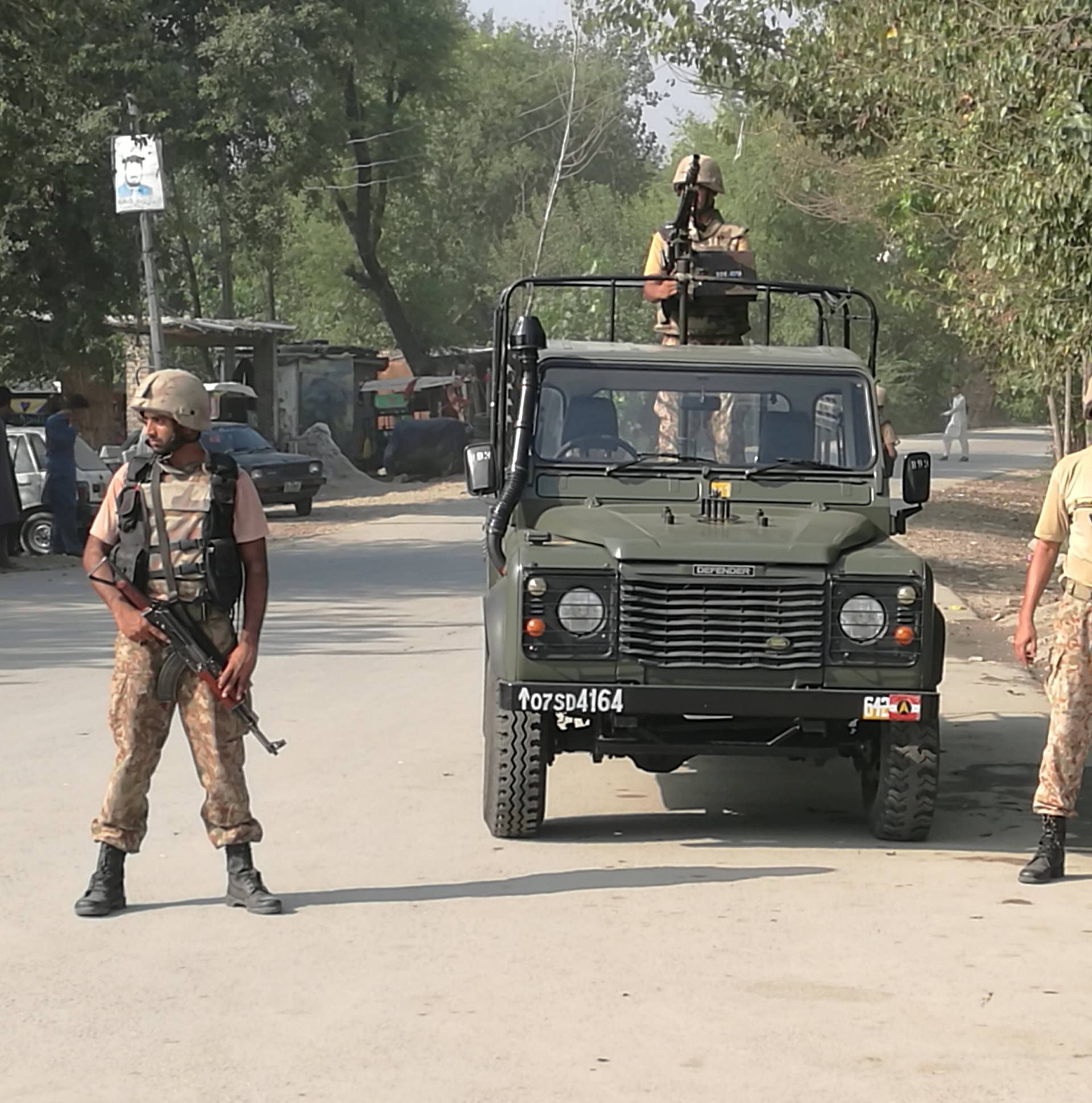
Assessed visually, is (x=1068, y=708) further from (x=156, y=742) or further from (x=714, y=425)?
(x=156, y=742)

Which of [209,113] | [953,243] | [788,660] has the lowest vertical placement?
[788,660]

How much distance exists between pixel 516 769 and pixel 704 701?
0.76 m

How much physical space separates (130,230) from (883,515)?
791 inches

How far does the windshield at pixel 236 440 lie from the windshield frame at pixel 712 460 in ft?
73.2

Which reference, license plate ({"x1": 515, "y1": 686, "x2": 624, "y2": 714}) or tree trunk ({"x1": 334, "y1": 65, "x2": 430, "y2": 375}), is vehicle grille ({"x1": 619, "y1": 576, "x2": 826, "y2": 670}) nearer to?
license plate ({"x1": 515, "y1": 686, "x2": 624, "y2": 714})

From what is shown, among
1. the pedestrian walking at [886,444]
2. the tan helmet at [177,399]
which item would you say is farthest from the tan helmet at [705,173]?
the tan helmet at [177,399]

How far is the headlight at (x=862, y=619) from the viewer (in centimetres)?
734

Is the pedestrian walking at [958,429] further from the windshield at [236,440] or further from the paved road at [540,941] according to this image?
the paved road at [540,941]

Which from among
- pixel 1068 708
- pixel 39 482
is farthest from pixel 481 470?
pixel 39 482

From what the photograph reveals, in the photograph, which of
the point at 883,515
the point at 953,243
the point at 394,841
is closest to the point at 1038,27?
the point at 883,515

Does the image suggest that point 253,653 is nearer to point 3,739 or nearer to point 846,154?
point 3,739

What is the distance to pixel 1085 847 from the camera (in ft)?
25.4

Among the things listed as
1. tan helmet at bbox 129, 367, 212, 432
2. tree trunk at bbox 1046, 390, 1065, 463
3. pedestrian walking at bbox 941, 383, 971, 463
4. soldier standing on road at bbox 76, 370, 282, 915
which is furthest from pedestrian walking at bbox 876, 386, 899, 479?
pedestrian walking at bbox 941, 383, 971, 463

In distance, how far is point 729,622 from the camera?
7.32m
